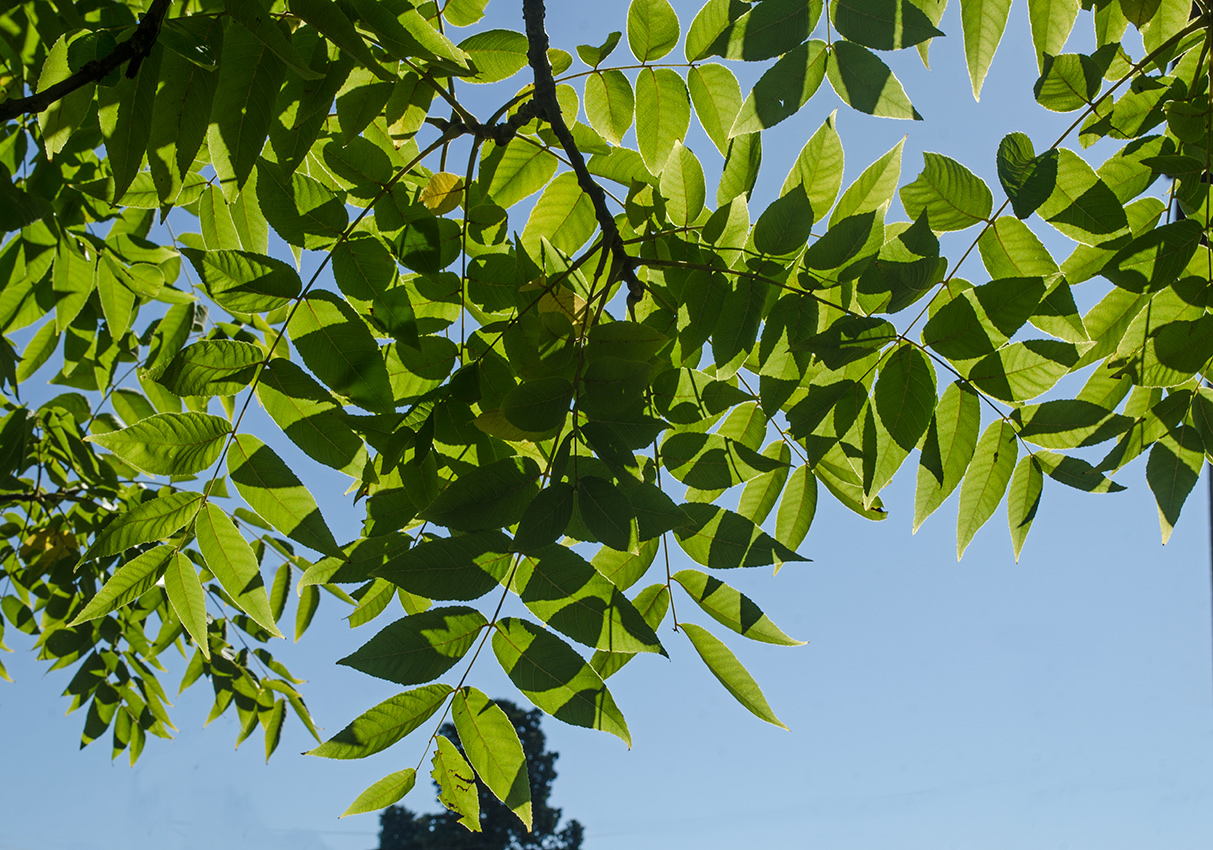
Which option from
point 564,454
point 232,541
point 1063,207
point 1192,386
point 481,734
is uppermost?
point 1063,207

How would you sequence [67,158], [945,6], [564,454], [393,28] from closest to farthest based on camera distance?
[393,28]
[564,454]
[945,6]
[67,158]

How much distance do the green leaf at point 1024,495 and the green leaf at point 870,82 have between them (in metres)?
0.78

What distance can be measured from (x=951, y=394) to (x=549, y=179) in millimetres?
1029

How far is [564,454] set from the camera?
4.42 feet

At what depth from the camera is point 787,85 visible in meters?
1.52

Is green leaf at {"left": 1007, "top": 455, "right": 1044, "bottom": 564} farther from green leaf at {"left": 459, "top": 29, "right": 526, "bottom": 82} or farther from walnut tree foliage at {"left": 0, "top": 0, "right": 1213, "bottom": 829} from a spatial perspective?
green leaf at {"left": 459, "top": 29, "right": 526, "bottom": 82}

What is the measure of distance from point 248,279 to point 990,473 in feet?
5.12

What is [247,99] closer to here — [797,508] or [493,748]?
[493,748]

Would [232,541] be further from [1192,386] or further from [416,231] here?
[1192,386]

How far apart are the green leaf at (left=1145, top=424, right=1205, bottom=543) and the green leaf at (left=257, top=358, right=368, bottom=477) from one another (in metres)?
1.60

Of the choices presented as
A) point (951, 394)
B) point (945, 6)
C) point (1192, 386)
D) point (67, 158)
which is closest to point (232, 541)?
point (67, 158)

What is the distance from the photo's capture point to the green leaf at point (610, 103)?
5.91 ft

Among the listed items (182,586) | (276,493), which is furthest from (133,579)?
(276,493)

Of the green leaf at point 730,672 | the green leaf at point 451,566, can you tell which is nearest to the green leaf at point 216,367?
the green leaf at point 451,566
